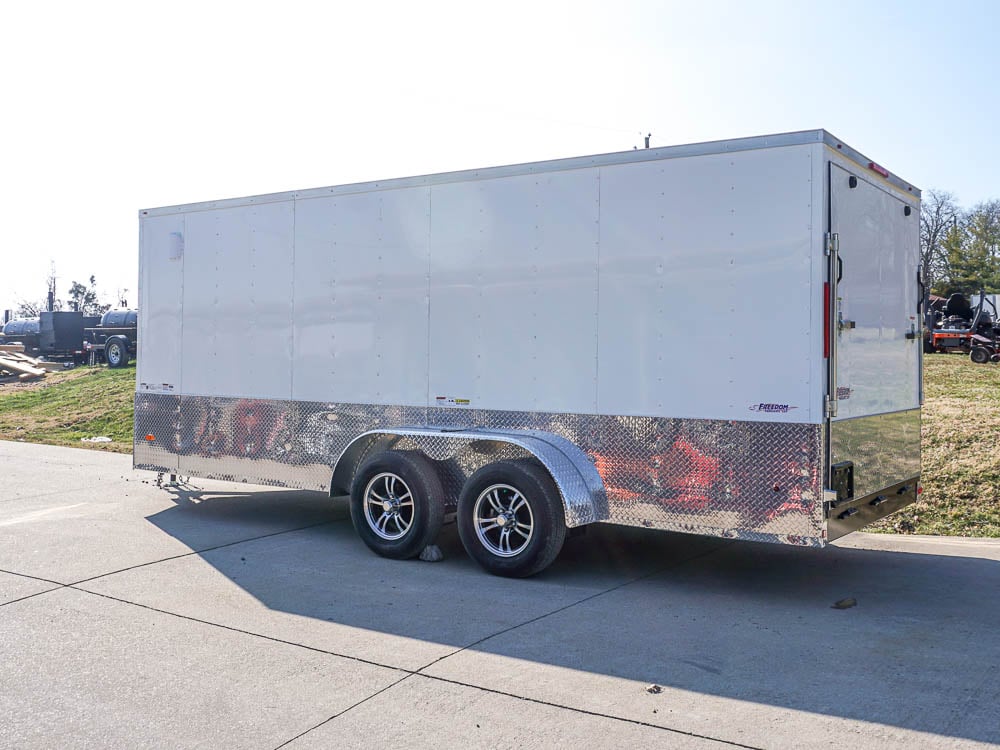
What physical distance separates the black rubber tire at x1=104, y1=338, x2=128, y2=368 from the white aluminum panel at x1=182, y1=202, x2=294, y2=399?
21.2 metres

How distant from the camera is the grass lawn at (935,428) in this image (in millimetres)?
9266

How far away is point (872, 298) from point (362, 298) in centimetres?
411

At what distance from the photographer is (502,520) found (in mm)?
7020

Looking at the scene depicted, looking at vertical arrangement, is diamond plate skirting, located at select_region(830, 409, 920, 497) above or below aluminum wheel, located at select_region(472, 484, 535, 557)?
above

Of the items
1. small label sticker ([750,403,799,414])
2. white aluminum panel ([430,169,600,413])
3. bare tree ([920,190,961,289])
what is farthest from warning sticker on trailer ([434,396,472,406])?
bare tree ([920,190,961,289])

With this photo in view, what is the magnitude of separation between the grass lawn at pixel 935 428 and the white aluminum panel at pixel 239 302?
604 centimetres

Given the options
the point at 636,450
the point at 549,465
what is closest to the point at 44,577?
the point at 549,465

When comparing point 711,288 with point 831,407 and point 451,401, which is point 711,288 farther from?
point 451,401

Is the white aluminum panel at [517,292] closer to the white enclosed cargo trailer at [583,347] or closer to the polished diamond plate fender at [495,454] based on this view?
the white enclosed cargo trailer at [583,347]

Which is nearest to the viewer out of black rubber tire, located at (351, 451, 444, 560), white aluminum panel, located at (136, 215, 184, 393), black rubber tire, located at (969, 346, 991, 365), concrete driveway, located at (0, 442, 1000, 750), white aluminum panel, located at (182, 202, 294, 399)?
concrete driveway, located at (0, 442, 1000, 750)

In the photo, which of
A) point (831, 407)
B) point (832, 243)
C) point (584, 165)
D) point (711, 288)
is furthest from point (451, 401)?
point (832, 243)

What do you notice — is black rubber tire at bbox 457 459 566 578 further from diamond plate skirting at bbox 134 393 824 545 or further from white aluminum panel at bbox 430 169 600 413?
white aluminum panel at bbox 430 169 600 413

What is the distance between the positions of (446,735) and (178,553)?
14.5ft

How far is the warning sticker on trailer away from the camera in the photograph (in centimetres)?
751
